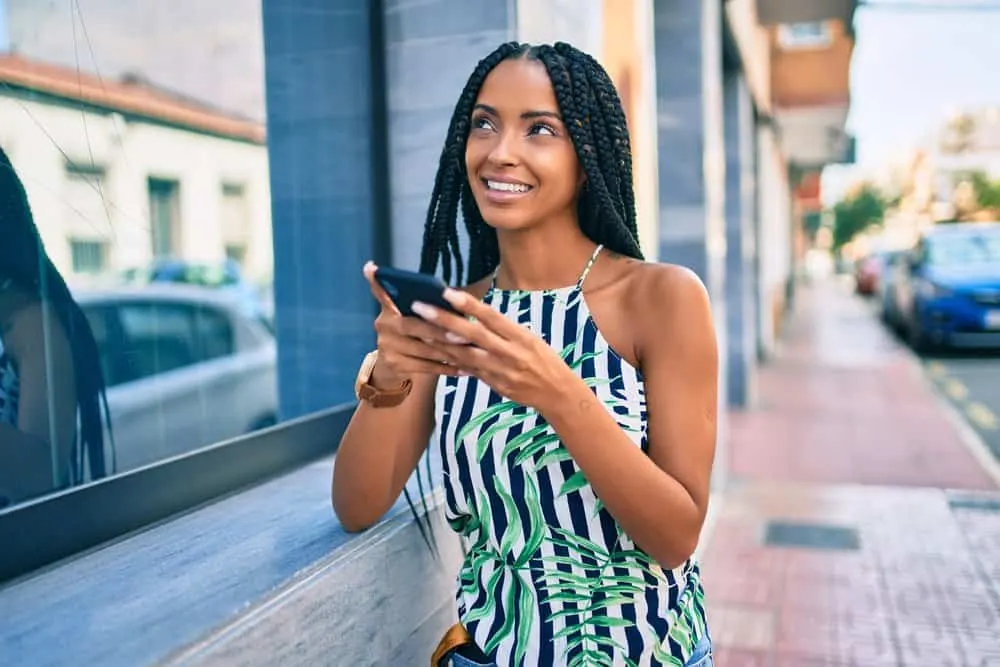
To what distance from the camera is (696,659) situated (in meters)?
1.61

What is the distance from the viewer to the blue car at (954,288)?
1205 cm

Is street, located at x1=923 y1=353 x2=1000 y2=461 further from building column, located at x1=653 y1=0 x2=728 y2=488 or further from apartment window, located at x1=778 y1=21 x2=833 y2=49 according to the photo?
apartment window, located at x1=778 y1=21 x2=833 y2=49

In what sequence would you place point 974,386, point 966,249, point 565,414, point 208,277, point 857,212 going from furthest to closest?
1. point 857,212
2. point 966,249
3. point 974,386
4. point 208,277
5. point 565,414

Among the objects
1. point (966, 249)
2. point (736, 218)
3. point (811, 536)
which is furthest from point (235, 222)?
point (966, 249)

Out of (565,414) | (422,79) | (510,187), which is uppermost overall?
(422,79)

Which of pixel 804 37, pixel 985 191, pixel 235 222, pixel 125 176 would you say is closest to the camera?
pixel 125 176

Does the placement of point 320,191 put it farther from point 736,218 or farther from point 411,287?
point 736,218

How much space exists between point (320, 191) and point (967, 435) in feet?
21.0

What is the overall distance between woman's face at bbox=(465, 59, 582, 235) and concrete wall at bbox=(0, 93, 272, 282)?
3.16ft

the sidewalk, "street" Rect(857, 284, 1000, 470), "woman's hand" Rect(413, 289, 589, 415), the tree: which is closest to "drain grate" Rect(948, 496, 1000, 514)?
the sidewalk

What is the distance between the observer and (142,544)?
1865 mm

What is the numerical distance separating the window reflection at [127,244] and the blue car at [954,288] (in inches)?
452

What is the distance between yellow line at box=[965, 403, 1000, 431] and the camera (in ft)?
25.8

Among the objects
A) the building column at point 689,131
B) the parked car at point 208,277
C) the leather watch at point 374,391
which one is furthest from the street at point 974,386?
the leather watch at point 374,391
